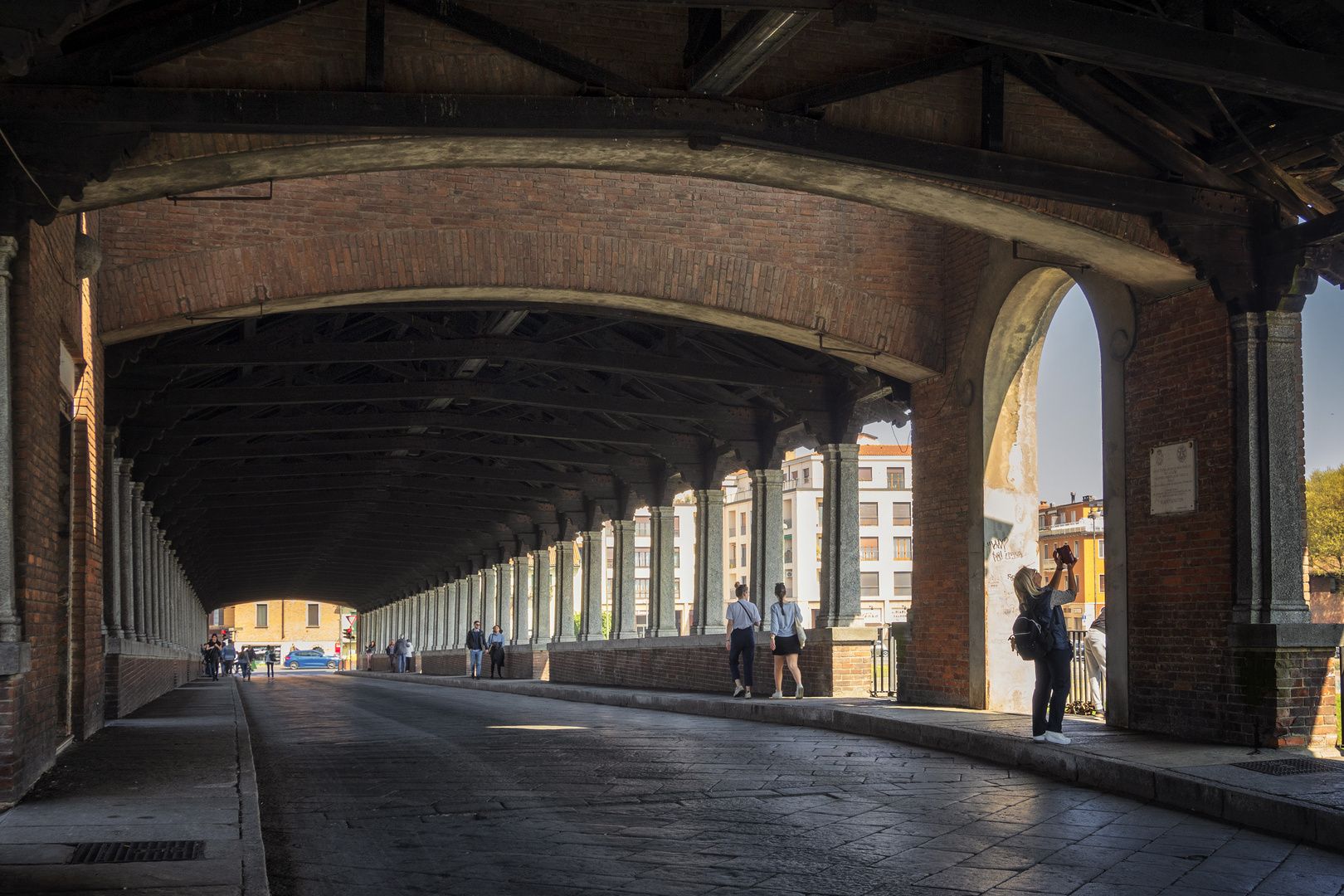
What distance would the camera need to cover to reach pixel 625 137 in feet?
26.6

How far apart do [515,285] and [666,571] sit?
13424 millimetres

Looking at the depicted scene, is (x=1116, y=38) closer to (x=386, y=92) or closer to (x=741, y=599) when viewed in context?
(x=386, y=92)

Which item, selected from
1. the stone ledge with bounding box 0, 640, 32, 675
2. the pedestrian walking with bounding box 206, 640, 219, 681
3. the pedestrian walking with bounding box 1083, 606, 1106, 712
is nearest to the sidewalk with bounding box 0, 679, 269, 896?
the stone ledge with bounding box 0, 640, 32, 675

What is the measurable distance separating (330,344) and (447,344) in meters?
1.48

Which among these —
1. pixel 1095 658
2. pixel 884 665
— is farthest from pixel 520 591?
pixel 1095 658

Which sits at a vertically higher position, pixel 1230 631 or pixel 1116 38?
pixel 1116 38

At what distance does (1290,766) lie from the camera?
788cm

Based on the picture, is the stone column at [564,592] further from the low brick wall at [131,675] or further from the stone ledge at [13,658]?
the stone ledge at [13,658]

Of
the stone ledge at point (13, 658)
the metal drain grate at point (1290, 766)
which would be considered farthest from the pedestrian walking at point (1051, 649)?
the stone ledge at point (13, 658)

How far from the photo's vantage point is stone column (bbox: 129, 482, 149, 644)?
73.3 ft

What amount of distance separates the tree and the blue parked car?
6338cm

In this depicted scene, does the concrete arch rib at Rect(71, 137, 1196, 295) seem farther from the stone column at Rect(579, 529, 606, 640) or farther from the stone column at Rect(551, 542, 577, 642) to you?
the stone column at Rect(551, 542, 577, 642)

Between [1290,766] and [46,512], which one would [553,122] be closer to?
[46,512]

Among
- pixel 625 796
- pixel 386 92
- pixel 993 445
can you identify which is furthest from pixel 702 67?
pixel 993 445
